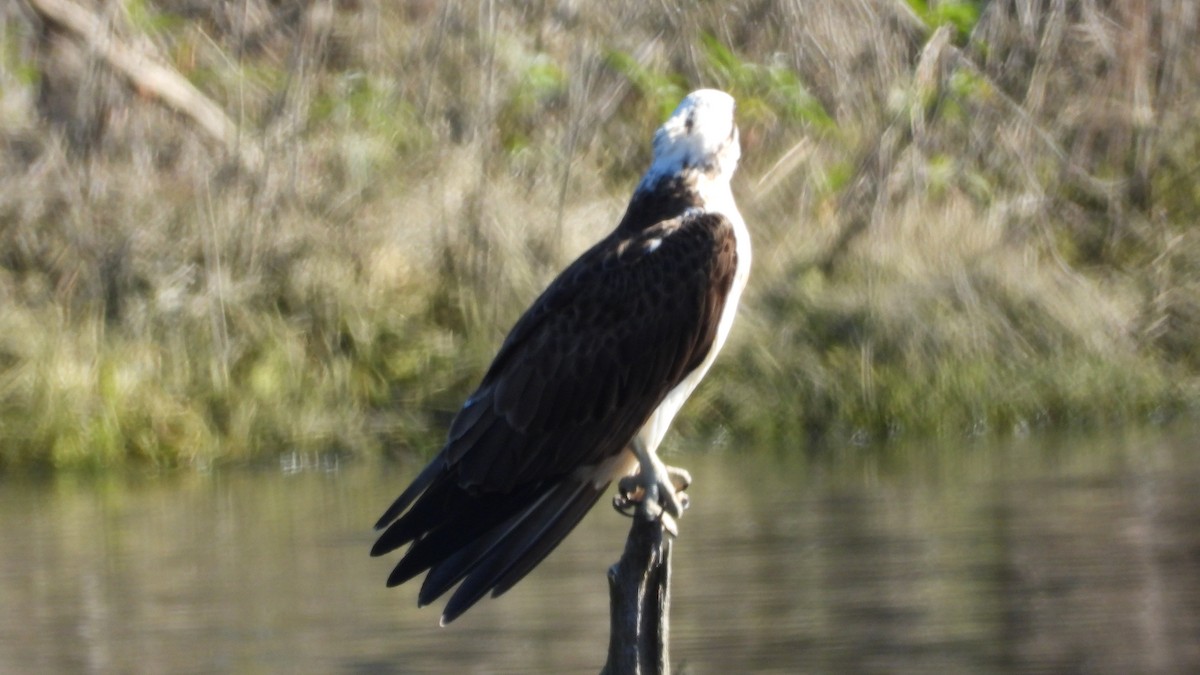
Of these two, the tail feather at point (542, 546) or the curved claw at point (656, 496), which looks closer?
the tail feather at point (542, 546)

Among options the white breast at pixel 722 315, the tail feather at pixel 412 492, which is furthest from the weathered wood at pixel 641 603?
the white breast at pixel 722 315

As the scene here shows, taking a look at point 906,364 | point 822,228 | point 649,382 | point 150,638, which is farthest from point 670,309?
point 822,228

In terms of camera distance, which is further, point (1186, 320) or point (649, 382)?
point (1186, 320)

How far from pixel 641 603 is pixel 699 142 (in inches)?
Result: 56.6

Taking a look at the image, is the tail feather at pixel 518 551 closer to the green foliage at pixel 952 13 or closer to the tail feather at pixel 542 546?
the tail feather at pixel 542 546

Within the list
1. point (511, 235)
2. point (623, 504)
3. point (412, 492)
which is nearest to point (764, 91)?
point (511, 235)

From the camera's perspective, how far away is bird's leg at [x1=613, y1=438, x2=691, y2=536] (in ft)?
17.0

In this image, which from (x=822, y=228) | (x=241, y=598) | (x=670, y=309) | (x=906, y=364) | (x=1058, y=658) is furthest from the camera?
(x=822, y=228)

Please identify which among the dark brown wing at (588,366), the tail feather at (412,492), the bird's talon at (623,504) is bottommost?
the bird's talon at (623,504)

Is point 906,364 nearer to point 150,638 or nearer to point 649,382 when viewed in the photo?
point 150,638

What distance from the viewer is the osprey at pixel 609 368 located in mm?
5305

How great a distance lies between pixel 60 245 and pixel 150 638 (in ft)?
14.7

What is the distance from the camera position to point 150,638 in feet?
24.8

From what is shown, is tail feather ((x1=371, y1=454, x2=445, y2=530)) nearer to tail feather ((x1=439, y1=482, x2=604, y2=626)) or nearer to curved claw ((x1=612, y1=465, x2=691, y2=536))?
tail feather ((x1=439, y1=482, x2=604, y2=626))
